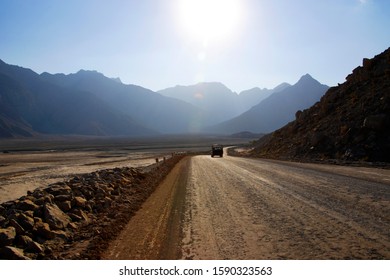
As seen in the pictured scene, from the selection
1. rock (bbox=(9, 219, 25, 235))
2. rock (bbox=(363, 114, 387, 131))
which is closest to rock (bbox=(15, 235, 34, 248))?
rock (bbox=(9, 219, 25, 235))

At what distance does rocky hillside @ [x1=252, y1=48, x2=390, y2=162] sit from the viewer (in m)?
29.4

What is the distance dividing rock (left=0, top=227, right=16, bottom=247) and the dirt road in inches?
76.3

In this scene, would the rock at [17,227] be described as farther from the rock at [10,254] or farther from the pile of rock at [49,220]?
the rock at [10,254]

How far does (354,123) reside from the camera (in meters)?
32.7

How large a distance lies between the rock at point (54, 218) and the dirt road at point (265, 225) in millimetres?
1600

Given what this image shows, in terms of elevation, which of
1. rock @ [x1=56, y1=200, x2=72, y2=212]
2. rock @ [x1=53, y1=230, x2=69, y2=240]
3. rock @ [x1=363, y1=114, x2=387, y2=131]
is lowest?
Answer: rock @ [x1=53, y1=230, x2=69, y2=240]

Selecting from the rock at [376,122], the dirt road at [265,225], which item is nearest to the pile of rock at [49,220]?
the dirt road at [265,225]

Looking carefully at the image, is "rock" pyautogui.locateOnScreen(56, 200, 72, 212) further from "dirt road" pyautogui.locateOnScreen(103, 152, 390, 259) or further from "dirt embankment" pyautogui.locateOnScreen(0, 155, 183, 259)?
"dirt road" pyautogui.locateOnScreen(103, 152, 390, 259)

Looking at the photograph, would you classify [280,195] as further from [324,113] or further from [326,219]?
[324,113]

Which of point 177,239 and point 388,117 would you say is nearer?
point 177,239

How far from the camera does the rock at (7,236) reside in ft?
22.1

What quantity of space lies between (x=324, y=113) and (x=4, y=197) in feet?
119
